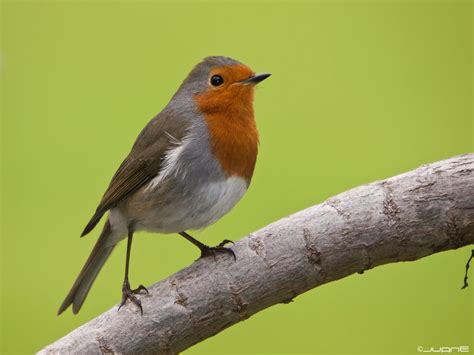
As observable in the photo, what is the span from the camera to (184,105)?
377 cm

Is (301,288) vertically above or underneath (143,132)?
underneath

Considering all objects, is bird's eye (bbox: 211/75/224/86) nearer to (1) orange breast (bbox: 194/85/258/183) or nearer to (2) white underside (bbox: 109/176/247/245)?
(1) orange breast (bbox: 194/85/258/183)

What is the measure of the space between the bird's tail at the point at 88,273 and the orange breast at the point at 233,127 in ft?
3.17

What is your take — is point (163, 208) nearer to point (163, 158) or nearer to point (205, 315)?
point (163, 158)

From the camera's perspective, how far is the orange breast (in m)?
3.51

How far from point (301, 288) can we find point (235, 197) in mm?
743

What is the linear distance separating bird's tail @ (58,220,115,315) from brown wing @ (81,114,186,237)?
0.66 feet

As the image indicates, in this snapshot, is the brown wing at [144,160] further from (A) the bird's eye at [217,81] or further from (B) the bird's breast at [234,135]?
(A) the bird's eye at [217,81]

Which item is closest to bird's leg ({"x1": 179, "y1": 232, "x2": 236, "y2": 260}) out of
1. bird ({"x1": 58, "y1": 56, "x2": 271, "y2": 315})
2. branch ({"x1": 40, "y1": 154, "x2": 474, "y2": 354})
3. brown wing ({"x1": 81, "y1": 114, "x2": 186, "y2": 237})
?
bird ({"x1": 58, "y1": 56, "x2": 271, "y2": 315})

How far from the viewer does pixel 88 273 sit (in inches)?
159

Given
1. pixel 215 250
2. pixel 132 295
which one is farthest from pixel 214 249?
pixel 132 295

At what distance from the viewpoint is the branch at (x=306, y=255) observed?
2.87 meters

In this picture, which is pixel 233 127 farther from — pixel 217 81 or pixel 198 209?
pixel 198 209

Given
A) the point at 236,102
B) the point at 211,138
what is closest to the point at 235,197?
the point at 211,138
